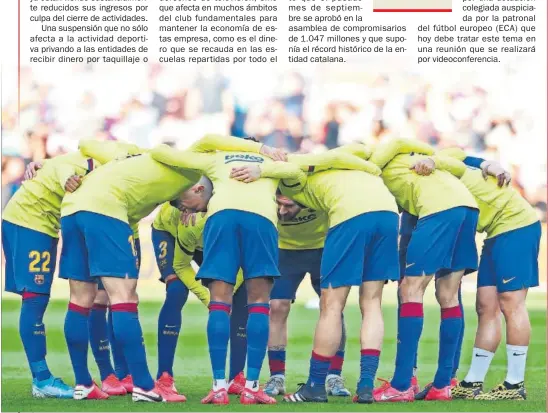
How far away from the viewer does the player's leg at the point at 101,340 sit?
26.8ft

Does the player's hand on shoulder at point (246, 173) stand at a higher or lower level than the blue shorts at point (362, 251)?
higher

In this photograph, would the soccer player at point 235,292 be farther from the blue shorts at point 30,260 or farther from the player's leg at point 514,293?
the player's leg at point 514,293

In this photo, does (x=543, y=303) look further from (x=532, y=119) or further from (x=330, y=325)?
(x=330, y=325)

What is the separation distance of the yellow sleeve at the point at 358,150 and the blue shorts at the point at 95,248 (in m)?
1.75

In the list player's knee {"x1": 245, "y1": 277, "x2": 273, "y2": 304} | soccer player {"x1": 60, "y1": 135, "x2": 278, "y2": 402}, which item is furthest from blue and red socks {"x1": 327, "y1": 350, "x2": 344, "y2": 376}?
soccer player {"x1": 60, "y1": 135, "x2": 278, "y2": 402}

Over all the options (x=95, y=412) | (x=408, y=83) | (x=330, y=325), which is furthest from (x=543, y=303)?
(x=95, y=412)

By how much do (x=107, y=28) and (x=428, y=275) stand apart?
11.1ft

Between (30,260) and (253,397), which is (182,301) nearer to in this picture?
(30,260)

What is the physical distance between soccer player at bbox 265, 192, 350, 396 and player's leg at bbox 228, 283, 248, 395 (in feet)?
0.68

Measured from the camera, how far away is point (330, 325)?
739 cm

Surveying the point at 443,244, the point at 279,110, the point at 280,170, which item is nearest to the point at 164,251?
the point at 280,170

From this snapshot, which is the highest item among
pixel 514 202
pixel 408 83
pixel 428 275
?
pixel 408 83

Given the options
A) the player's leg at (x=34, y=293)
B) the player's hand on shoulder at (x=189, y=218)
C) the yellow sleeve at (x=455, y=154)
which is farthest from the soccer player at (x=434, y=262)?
the player's leg at (x=34, y=293)

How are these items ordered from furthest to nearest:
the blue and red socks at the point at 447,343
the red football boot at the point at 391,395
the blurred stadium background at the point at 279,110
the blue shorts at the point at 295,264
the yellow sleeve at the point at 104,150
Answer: the blurred stadium background at the point at 279,110 → the blue shorts at the point at 295,264 → the yellow sleeve at the point at 104,150 → the blue and red socks at the point at 447,343 → the red football boot at the point at 391,395
